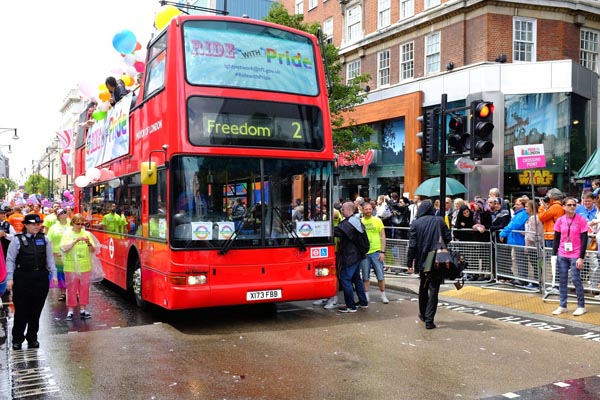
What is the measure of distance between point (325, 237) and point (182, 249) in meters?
2.13

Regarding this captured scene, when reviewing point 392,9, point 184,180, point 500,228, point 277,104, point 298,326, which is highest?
point 392,9

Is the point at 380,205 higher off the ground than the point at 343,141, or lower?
lower

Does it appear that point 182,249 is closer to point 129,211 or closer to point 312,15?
point 129,211

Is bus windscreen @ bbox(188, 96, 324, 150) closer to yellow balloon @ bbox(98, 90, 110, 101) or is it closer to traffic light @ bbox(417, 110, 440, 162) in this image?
traffic light @ bbox(417, 110, 440, 162)

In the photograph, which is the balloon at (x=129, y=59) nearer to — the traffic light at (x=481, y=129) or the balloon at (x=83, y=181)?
the balloon at (x=83, y=181)

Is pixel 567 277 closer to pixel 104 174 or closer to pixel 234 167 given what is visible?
pixel 234 167

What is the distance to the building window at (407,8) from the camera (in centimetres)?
2559

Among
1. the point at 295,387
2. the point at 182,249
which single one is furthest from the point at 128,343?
the point at 295,387

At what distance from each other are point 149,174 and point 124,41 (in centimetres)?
394

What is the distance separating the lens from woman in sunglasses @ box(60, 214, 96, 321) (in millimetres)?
9180

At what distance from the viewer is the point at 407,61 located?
26.0 meters

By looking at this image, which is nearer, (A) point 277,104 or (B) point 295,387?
(B) point 295,387

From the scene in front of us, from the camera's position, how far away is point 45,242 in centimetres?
732

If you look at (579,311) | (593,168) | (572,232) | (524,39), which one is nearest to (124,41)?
(572,232)
